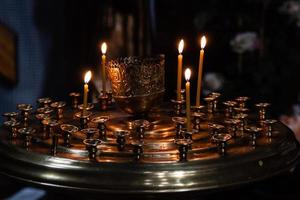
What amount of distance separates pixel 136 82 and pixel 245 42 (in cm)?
201

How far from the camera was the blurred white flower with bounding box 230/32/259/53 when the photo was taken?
3.38 meters

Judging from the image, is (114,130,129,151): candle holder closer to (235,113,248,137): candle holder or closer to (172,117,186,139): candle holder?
(172,117,186,139): candle holder

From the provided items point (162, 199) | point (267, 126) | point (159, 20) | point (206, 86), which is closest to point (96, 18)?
point (159, 20)

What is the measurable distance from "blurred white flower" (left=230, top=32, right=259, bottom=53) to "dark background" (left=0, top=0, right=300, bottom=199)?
11cm

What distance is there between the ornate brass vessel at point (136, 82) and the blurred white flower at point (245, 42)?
1.93 m

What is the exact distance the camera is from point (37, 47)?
3.62m

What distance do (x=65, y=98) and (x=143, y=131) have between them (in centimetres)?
243

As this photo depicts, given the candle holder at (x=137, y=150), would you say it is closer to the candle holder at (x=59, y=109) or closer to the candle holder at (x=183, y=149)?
the candle holder at (x=183, y=149)

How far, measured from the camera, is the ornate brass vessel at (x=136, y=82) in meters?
1.50

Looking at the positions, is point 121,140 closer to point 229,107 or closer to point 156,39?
point 229,107

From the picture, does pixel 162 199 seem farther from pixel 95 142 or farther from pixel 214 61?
pixel 214 61

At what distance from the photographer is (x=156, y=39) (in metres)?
3.80

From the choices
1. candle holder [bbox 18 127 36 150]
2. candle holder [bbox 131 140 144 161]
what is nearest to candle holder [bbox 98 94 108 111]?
candle holder [bbox 18 127 36 150]

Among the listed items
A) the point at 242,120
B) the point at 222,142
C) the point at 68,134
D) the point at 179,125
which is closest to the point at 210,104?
the point at 242,120
